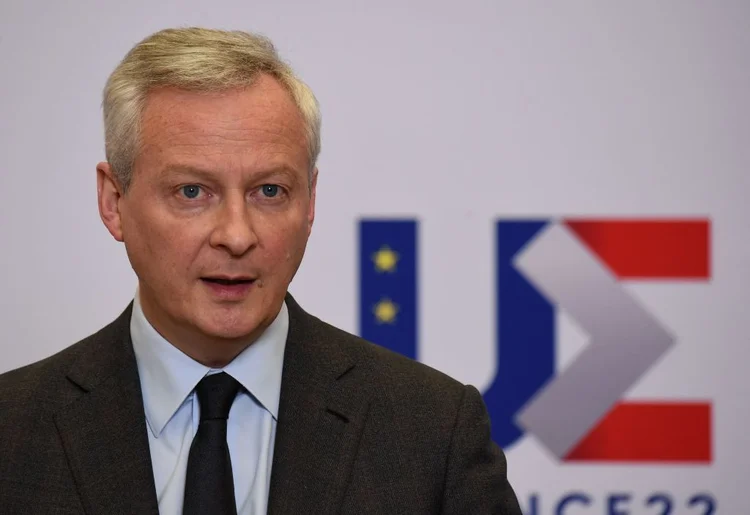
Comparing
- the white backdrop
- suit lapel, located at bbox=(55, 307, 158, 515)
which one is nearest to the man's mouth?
suit lapel, located at bbox=(55, 307, 158, 515)

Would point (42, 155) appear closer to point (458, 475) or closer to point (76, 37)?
point (76, 37)

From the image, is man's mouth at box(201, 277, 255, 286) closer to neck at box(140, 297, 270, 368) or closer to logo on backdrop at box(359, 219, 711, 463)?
neck at box(140, 297, 270, 368)

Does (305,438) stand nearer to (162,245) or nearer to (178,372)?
(178,372)

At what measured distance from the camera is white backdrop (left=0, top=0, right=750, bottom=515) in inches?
Result: 106

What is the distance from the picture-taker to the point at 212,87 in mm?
1569

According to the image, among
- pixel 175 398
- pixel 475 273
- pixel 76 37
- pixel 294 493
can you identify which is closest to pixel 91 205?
pixel 76 37

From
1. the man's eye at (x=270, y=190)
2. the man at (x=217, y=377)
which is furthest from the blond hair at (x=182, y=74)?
the man's eye at (x=270, y=190)

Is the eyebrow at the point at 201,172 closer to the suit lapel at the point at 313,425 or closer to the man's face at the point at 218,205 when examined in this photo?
the man's face at the point at 218,205

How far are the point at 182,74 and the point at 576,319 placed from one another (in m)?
1.49

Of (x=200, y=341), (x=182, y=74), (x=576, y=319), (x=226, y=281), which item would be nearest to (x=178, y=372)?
(x=200, y=341)

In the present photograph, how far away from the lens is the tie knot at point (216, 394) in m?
1.62

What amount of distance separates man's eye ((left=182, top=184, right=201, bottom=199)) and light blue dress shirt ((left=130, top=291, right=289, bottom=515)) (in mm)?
247

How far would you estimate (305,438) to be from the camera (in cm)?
163

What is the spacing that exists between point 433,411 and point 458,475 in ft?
0.37
